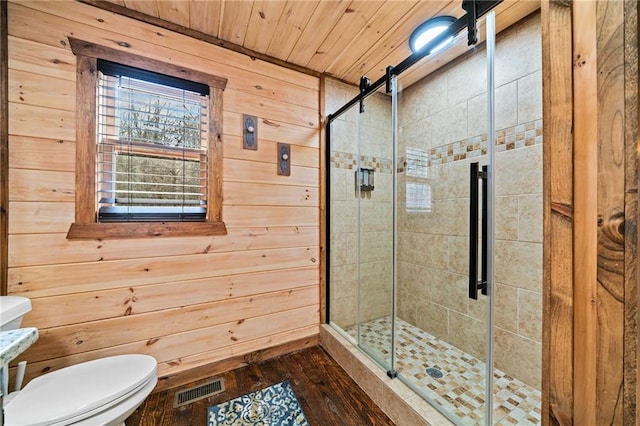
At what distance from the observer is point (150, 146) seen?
63.6 inches

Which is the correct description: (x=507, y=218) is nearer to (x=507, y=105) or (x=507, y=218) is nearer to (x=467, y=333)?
(x=507, y=105)

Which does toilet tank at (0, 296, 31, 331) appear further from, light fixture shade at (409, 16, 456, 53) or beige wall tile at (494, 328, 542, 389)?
beige wall tile at (494, 328, 542, 389)

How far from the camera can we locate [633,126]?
559 millimetres

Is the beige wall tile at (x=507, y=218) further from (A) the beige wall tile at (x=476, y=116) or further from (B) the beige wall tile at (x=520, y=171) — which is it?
(A) the beige wall tile at (x=476, y=116)

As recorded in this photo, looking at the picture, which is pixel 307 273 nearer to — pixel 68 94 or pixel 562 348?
pixel 562 348

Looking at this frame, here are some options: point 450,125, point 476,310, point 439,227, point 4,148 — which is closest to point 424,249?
point 439,227

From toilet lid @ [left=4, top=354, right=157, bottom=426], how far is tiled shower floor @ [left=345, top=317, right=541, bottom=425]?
4.64 feet

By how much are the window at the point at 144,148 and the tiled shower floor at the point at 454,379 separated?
4.75 ft

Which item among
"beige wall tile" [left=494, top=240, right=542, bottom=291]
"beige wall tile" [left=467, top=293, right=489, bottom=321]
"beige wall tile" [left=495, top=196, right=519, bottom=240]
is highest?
"beige wall tile" [left=495, top=196, right=519, bottom=240]

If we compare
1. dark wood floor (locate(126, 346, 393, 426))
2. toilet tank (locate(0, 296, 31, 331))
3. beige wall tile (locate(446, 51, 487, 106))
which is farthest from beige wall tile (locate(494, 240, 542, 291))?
→ toilet tank (locate(0, 296, 31, 331))

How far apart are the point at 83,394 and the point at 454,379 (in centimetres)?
195

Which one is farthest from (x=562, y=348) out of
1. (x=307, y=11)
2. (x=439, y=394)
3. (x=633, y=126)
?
(x=307, y=11)

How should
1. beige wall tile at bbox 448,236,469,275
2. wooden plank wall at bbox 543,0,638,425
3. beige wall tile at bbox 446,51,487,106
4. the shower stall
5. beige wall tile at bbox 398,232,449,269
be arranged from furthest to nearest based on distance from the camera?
1. beige wall tile at bbox 398,232,449,269
2. beige wall tile at bbox 448,236,469,275
3. beige wall tile at bbox 446,51,487,106
4. the shower stall
5. wooden plank wall at bbox 543,0,638,425

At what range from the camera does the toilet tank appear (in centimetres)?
108
